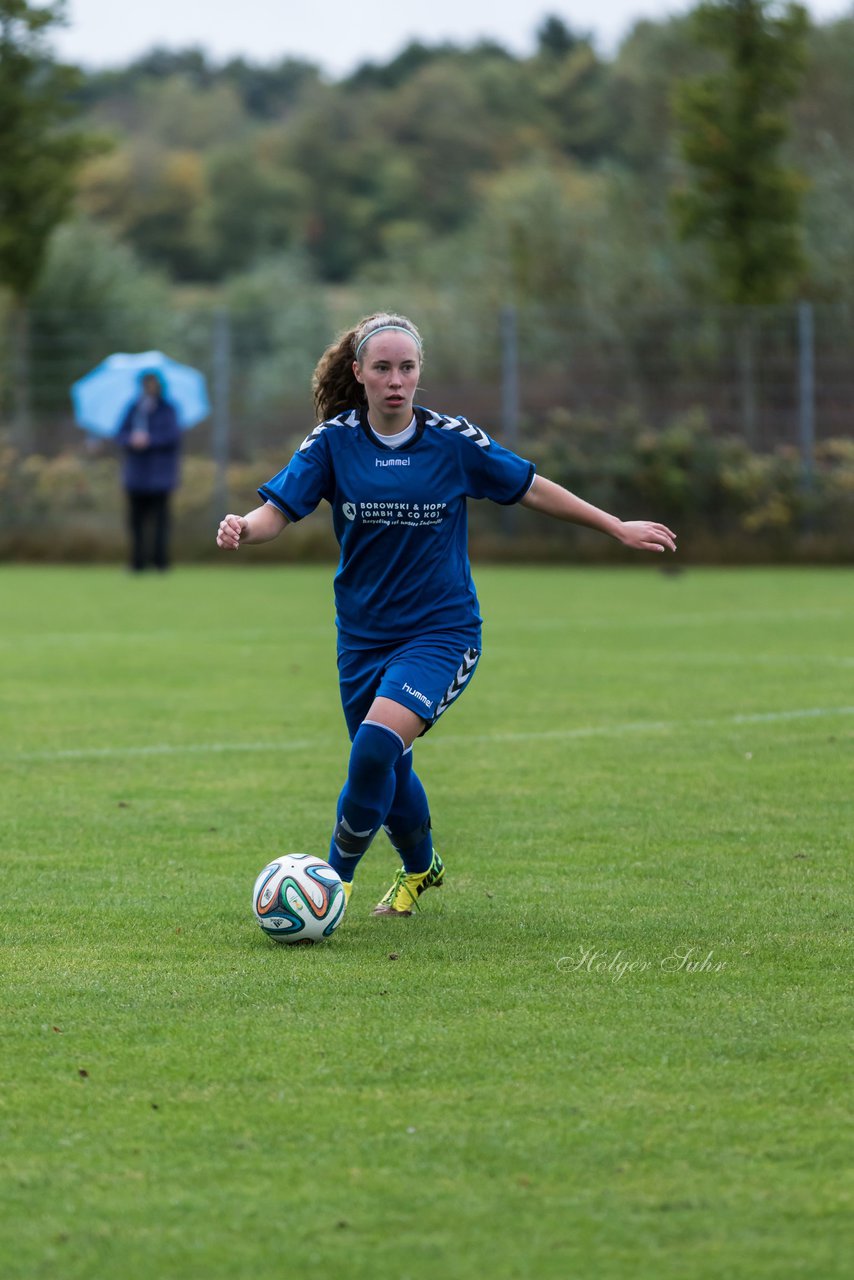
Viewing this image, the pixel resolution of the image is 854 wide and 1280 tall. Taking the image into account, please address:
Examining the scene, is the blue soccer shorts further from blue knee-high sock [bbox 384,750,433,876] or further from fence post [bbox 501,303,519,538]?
fence post [bbox 501,303,519,538]

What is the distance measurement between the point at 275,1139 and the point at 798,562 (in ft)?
68.1

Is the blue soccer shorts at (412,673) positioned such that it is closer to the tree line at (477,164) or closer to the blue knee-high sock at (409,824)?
the blue knee-high sock at (409,824)

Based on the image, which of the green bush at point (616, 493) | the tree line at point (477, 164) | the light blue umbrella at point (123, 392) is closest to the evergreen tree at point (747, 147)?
the tree line at point (477, 164)

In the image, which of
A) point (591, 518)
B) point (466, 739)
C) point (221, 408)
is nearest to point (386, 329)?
point (591, 518)

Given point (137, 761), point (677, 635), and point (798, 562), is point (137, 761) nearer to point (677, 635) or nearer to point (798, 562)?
point (677, 635)

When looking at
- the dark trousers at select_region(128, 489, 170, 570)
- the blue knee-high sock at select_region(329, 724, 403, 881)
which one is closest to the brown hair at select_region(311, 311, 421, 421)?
the blue knee-high sock at select_region(329, 724, 403, 881)

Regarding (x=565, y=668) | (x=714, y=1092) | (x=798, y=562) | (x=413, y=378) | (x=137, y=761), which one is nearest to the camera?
(x=714, y=1092)

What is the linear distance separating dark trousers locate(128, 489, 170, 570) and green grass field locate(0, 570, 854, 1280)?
11949 millimetres

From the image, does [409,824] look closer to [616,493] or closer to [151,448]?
[151,448]

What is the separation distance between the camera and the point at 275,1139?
385cm

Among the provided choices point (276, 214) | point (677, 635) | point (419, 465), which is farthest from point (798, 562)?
point (276, 214)

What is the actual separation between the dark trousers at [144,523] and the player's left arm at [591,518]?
54.4 ft

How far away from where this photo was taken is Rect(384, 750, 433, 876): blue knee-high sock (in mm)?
6164

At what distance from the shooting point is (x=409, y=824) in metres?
6.16
